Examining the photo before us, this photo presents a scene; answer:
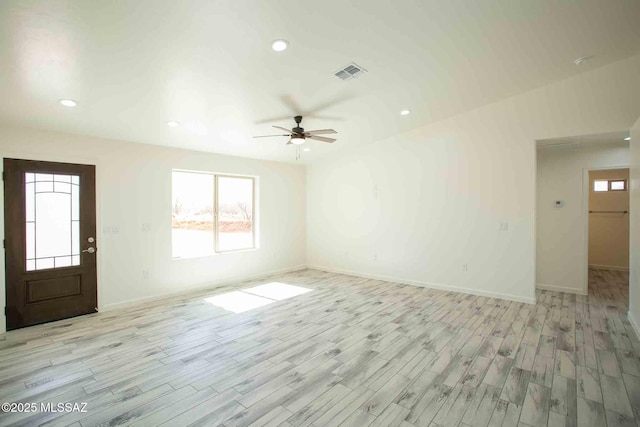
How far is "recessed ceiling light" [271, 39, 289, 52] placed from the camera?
2.58m

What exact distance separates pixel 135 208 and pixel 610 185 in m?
10.3

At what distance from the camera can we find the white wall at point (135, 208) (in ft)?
13.0

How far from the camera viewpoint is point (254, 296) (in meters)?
5.03

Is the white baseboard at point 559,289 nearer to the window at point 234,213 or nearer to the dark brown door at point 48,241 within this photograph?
the window at point 234,213

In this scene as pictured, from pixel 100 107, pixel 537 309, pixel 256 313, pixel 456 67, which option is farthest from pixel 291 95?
pixel 537 309

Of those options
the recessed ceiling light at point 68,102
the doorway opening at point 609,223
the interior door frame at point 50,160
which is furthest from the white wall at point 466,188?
the interior door frame at point 50,160

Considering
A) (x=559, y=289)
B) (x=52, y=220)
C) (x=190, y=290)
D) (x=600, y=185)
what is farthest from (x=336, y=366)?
(x=600, y=185)

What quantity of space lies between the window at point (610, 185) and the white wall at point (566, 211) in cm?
286

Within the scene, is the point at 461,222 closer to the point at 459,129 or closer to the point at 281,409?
the point at 459,129

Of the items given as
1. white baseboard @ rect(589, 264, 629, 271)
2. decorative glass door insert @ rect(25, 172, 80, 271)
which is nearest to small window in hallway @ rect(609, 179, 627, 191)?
white baseboard @ rect(589, 264, 629, 271)

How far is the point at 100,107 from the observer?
3.37 m

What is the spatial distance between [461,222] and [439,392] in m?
3.45

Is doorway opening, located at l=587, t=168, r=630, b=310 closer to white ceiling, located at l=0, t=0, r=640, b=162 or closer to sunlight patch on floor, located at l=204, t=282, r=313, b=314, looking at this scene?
white ceiling, located at l=0, t=0, r=640, b=162

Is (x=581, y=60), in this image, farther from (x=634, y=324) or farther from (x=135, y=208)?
(x=135, y=208)
